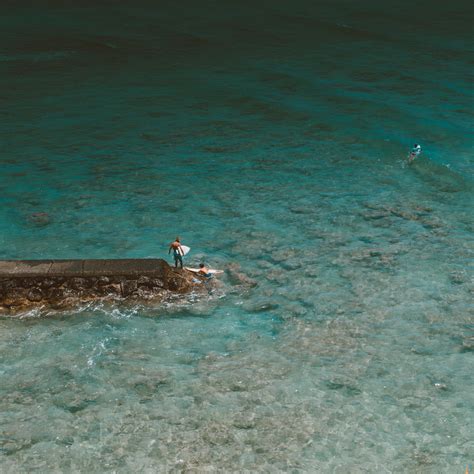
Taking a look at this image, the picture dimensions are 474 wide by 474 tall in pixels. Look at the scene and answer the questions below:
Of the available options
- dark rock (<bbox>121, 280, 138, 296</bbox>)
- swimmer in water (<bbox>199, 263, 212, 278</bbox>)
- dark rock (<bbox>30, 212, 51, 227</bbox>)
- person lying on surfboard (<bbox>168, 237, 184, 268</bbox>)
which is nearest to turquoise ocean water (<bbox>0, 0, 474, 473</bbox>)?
dark rock (<bbox>30, 212, 51, 227</bbox>)

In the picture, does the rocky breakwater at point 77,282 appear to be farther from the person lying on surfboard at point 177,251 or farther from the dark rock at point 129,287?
the person lying on surfboard at point 177,251

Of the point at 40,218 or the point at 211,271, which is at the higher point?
the point at 211,271

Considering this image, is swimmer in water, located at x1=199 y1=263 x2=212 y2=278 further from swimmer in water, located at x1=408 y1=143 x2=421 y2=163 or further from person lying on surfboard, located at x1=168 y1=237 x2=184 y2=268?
swimmer in water, located at x1=408 y1=143 x2=421 y2=163

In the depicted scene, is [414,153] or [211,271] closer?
[211,271]

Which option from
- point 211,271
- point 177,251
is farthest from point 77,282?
point 211,271

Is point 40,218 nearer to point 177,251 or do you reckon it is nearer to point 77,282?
point 77,282

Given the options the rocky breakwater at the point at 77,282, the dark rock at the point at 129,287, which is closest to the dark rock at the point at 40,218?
the rocky breakwater at the point at 77,282

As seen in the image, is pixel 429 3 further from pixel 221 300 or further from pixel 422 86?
pixel 221 300
